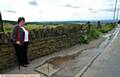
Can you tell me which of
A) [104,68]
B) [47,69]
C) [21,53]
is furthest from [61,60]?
[47,69]

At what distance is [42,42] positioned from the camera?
47.1 feet

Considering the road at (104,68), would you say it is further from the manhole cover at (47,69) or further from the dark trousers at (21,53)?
the dark trousers at (21,53)

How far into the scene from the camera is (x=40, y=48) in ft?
46.4

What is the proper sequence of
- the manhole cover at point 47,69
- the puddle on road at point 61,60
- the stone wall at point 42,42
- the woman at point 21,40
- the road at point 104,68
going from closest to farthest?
the manhole cover at point 47,69 < the road at point 104,68 < the stone wall at point 42,42 < the woman at point 21,40 < the puddle on road at point 61,60

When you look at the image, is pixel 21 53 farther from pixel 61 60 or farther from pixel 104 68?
pixel 104 68

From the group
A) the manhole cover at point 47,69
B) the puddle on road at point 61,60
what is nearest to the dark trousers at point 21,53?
the manhole cover at point 47,69

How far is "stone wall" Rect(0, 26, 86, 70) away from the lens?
36.8 ft

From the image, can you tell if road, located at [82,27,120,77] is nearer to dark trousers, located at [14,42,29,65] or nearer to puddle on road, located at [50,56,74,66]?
puddle on road, located at [50,56,74,66]

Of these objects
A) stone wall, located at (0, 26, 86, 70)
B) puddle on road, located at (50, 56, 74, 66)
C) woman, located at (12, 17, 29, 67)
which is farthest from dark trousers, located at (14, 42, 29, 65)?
puddle on road, located at (50, 56, 74, 66)

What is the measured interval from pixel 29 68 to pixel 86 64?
8.47 ft

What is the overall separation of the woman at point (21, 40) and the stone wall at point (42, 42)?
200 mm

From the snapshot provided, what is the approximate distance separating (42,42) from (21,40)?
2.75m

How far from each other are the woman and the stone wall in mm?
200

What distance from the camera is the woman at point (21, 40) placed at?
37.6ft
